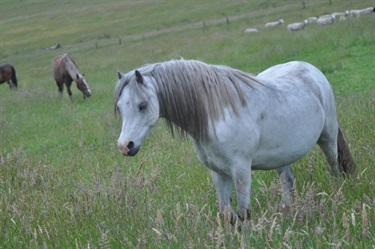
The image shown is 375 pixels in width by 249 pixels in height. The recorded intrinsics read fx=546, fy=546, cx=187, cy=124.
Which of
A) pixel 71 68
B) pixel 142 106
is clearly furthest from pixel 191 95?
pixel 71 68

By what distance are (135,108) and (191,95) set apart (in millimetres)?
546

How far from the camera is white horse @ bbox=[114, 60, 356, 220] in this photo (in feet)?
13.8

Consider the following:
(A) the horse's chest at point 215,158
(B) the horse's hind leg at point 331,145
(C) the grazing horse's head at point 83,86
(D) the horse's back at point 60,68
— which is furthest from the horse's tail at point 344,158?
(D) the horse's back at point 60,68

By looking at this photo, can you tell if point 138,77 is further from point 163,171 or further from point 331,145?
point 163,171

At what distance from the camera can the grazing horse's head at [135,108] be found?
4.04 metres

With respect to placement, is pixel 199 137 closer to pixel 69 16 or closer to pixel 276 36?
pixel 276 36

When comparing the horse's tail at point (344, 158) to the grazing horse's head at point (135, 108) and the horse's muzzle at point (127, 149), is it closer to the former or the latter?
the grazing horse's head at point (135, 108)


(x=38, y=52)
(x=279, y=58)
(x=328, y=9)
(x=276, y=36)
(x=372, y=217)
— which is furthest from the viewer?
(x=38, y=52)

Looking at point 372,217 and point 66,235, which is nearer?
point 372,217

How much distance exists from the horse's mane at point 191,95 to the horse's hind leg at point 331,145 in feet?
4.58

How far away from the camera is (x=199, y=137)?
14.6 ft

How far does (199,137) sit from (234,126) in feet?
0.98

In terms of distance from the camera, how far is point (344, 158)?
576 cm

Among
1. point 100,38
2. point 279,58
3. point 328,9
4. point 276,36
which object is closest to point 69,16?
point 100,38
